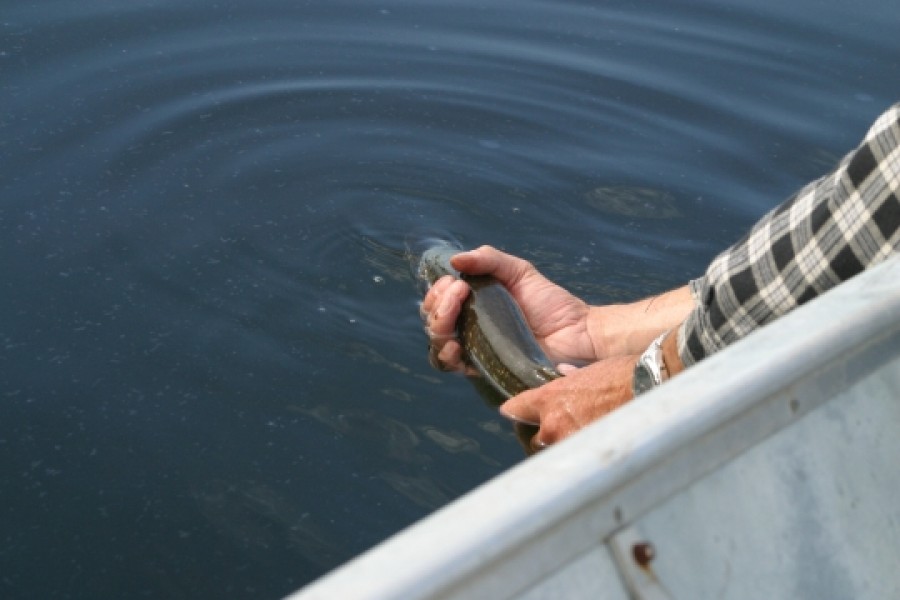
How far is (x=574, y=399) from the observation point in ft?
12.4

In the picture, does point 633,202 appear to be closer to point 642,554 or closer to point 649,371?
point 649,371

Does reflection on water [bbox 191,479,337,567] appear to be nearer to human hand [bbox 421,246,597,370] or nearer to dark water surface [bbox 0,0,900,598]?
dark water surface [bbox 0,0,900,598]

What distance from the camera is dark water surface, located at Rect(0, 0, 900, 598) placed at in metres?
3.52

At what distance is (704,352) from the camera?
10.8 feet

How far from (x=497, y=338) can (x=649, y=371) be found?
105 cm

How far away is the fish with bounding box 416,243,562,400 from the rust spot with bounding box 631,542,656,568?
2.46 metres

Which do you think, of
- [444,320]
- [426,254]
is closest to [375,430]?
[444,320]

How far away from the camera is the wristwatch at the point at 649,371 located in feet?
11.2

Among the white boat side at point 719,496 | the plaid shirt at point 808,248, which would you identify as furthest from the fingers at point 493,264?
the white boat side at point 719,496

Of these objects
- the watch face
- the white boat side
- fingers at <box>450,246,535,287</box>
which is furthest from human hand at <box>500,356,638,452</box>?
the white boat side

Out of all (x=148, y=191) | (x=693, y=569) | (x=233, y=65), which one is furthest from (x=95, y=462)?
(x=233, y=65)

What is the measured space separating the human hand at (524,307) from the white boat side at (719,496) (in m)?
2.34

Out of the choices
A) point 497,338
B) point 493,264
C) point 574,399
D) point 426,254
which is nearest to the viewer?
point 574,399

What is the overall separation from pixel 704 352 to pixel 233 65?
11.6 feet
